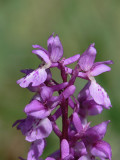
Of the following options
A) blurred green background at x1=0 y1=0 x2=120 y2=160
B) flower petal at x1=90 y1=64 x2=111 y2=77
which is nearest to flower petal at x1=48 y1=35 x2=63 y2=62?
flower petal at x1=90 y1=64 x2=111 y2=77

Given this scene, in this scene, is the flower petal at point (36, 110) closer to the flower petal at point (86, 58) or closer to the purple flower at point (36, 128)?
the purple flower at point (36, 128)

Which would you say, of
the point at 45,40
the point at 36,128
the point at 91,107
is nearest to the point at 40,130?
the point at 36,128

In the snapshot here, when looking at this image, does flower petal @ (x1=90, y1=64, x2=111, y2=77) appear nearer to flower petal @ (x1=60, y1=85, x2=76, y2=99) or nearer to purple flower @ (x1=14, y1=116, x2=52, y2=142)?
flower petal @ (x1=60, y1=85, x2=76, y2=99)

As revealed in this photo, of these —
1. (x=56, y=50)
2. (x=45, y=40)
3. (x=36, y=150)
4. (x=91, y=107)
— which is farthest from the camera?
(x=45, y=40)

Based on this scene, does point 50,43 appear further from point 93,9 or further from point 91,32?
point 93,9

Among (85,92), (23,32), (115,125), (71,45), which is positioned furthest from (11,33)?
(85,92)

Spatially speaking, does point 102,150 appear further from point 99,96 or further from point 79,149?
point 99,96
